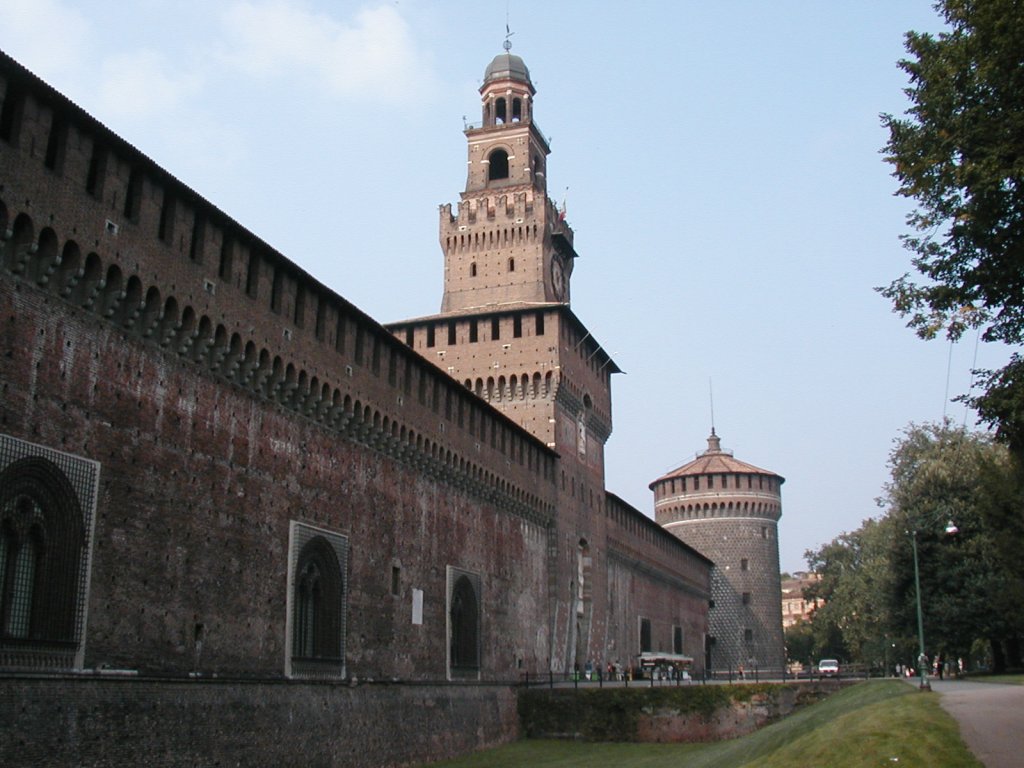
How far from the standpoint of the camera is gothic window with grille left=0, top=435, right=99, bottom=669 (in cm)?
1441

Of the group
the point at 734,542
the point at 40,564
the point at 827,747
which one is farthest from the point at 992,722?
the point at 734,542

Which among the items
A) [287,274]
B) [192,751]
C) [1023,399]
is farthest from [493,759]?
[1023,399]

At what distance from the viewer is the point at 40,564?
14.9 metres

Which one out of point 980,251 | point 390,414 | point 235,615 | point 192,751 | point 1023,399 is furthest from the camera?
point 390,414

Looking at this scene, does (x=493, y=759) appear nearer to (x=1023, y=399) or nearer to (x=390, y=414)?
(x=390, y=414)

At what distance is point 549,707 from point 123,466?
18.6 m

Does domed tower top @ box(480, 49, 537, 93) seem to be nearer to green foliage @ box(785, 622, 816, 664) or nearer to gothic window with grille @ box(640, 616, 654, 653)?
gothic window with grille @ box(640, 616, 654, 653)

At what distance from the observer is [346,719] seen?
73.6 feet

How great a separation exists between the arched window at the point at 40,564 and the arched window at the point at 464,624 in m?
14.8

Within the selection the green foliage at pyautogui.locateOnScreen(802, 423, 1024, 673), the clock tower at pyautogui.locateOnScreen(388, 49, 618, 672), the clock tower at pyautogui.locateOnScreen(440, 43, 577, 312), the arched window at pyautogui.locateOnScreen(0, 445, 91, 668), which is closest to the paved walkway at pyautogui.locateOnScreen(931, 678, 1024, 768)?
the green foliage at pyautogui.locateOnScreen(802, 423, 1024, 673)

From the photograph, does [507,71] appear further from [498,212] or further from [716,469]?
[716,469]

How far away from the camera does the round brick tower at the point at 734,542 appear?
206 ft

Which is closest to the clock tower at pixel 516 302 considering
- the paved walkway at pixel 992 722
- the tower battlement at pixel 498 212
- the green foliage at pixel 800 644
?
the tower battlement at pixel 498 212

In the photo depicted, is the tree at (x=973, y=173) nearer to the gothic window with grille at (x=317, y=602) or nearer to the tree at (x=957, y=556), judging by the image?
the gothic window with grille at (x=317, y=602)
